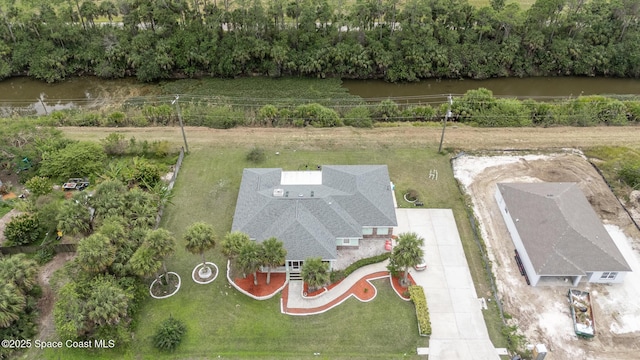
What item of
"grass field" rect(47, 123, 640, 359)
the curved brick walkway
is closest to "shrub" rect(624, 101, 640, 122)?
"grass field" rect(47, 123, 640, 359)

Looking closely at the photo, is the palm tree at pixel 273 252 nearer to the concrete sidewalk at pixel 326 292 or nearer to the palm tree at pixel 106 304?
the concrete sidewalk at pixel 326 292

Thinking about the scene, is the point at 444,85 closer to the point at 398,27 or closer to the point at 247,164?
the point at 398,27

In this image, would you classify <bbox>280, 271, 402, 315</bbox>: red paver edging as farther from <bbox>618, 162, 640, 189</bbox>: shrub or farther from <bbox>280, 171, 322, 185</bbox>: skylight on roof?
<bbox>618, 162, 640, 189</bbox>: shrub

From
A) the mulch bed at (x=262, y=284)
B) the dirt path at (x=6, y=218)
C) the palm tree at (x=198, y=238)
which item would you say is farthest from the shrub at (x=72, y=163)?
the mulch bed at (x=262, y=284)

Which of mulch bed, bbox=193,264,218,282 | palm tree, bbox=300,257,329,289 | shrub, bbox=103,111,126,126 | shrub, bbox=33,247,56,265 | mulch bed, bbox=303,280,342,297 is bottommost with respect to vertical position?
shrub, bbox=33,247,56,265

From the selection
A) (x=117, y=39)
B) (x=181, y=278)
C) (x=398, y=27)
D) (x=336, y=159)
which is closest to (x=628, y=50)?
(x=398, y=27)
